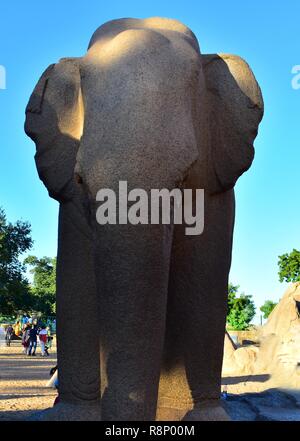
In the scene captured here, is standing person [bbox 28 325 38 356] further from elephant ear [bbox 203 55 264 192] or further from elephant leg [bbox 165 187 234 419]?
elephant ear [bbox 203 55 264 192]

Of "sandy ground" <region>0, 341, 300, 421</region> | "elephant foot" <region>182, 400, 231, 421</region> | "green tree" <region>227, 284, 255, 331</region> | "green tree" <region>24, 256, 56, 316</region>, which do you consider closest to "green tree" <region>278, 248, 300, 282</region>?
"green tree" <region>227, 284, 255, 331</region>

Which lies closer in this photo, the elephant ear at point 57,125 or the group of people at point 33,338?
the elephant ear at point 57,125

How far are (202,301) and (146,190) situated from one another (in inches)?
45.0

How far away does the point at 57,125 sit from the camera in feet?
10.9

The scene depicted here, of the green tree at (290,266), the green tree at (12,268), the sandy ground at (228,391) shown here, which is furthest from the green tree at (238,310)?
the sandy ground at (228,391)

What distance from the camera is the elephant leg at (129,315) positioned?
250cm

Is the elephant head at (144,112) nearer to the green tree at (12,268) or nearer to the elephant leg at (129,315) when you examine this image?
the elephant leg at (129,315)

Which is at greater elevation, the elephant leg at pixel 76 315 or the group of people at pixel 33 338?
the elephant leg at pixel 76 315

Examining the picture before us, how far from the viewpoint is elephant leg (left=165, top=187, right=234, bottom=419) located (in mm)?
3385

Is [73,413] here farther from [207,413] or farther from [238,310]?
[238,310]

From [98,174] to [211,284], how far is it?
1.20 meters

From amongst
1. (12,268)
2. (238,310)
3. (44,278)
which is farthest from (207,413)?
(44,278)


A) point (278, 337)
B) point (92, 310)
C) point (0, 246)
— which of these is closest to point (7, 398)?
point (278, 337)
